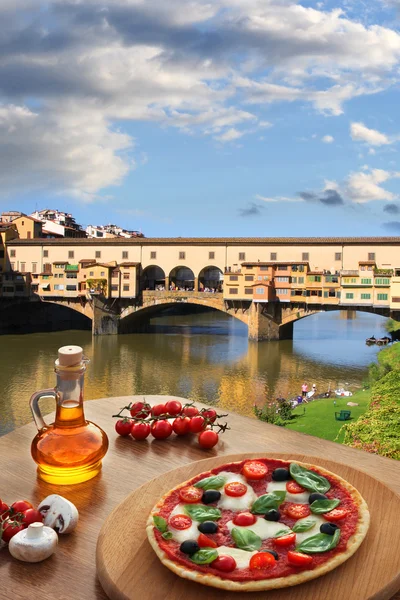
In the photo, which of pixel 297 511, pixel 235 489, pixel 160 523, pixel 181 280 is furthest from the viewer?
pixel 181 280

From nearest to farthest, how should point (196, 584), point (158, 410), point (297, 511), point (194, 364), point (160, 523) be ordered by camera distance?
point (196, 584) < point (160, 523) < point (297, 511) < point (158, 410) < point (194, 364)

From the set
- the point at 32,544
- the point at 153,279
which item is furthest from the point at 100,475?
the point at 153,279

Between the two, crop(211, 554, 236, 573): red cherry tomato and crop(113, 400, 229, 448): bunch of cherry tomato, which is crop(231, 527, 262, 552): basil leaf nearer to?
crop(211, 554, 236, 573): red cherry tomato

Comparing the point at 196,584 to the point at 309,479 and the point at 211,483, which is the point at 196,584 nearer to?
the point at 211,483

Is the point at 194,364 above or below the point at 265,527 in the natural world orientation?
below

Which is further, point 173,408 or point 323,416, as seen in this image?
point 323,416

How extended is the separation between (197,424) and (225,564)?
1.14 meters

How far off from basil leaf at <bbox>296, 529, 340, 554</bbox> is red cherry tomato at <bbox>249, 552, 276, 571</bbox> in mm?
115

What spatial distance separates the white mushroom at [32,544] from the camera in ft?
5.04

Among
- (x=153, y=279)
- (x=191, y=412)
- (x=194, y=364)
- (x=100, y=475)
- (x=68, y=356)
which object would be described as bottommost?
(x=194, y=364)

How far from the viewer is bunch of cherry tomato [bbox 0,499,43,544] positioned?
5.34ft

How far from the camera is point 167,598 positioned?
134 centimetres

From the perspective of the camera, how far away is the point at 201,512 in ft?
5.75

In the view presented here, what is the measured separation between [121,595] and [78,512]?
0.56 metres
